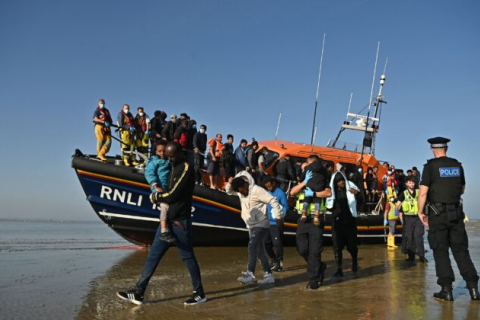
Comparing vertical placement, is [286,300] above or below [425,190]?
below

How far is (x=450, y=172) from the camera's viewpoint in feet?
14.4

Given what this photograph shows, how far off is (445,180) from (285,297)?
2.08 metres

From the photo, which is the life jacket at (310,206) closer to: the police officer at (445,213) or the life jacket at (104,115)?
the police officer at (445,213)

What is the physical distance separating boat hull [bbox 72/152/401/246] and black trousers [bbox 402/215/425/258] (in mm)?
3494

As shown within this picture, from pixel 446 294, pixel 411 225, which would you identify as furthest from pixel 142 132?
pixel 446 294

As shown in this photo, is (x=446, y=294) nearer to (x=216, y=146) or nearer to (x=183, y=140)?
(x=183, y=140)

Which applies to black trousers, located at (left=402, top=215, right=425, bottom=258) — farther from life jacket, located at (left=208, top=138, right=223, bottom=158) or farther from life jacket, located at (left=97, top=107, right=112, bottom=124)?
life jacket, located at (left=97, top=107, right=112, bottom=124)

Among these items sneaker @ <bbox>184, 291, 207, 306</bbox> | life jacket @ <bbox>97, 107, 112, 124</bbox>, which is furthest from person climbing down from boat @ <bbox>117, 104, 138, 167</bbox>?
sneaker @ <bbox>184, 291, 207, 306</bbox>

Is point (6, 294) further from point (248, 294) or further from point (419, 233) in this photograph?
point (419, 233)

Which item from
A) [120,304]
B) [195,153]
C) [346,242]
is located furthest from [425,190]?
[195,153]

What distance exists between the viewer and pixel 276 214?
4.84 meters

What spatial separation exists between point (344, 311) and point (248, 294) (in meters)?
1.12

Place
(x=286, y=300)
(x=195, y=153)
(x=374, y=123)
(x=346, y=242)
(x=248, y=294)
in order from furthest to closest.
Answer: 1. (x=374, y=123)
2. (x=195, y=153)
3. (x=346, y=242)
4. (x=248, y=294)
5. (x=286, y=300)

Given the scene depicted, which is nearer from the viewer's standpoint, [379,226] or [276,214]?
[276,214]
